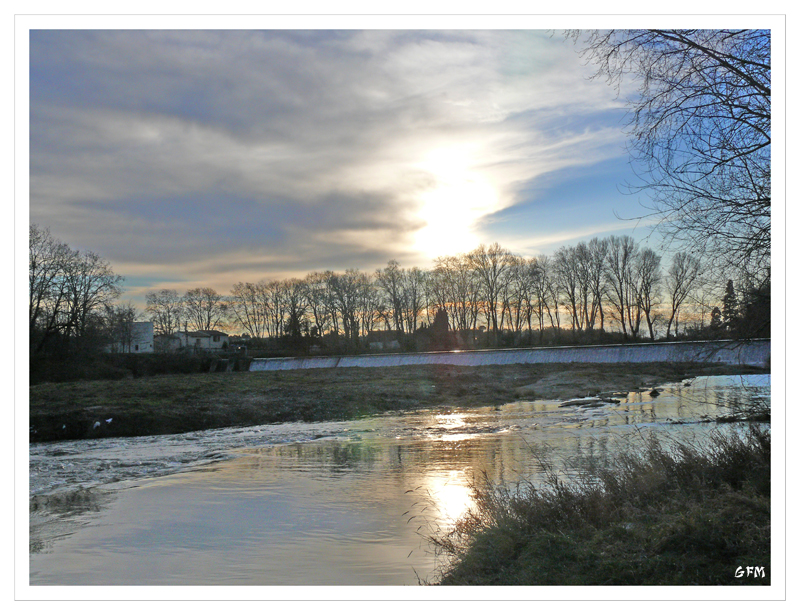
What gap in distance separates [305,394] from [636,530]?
24469 mm

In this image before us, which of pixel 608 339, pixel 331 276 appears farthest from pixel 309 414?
pixel 331 276

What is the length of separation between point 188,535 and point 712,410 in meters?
A: 18.1

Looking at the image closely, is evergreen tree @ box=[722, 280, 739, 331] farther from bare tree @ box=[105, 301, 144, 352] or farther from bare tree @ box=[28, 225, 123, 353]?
bare tree @ box=[105, 301, 144, 352]

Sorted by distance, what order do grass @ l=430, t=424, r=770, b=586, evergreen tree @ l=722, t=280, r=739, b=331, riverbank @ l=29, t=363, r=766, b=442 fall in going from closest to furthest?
grass @ l=430, t=424, r=770, b=586 → evergreen tree @ l=722, t=280, r=739, b=331 → riverbank @ l=29, t=363, r=766, b=442

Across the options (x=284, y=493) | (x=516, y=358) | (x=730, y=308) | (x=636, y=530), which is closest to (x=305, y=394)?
(x=284, y=493)

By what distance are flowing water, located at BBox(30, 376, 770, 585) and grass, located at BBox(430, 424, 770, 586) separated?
920 mm

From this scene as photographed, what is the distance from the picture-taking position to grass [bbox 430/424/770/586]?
5.39 metres

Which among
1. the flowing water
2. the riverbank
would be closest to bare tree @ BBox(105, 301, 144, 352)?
the riverbank

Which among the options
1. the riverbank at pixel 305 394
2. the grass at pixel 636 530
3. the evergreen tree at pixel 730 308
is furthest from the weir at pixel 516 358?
the grass at pixel 636 530

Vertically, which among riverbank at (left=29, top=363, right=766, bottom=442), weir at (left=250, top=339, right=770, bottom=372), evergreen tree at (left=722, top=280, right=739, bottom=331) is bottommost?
riverbank at (left=29, top=363, right=766, bottom=442)

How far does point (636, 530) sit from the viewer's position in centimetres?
598

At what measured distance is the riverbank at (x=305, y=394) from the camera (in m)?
20.9

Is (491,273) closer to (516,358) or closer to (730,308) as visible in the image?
(516,358)

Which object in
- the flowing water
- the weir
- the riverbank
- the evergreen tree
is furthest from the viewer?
the weir
